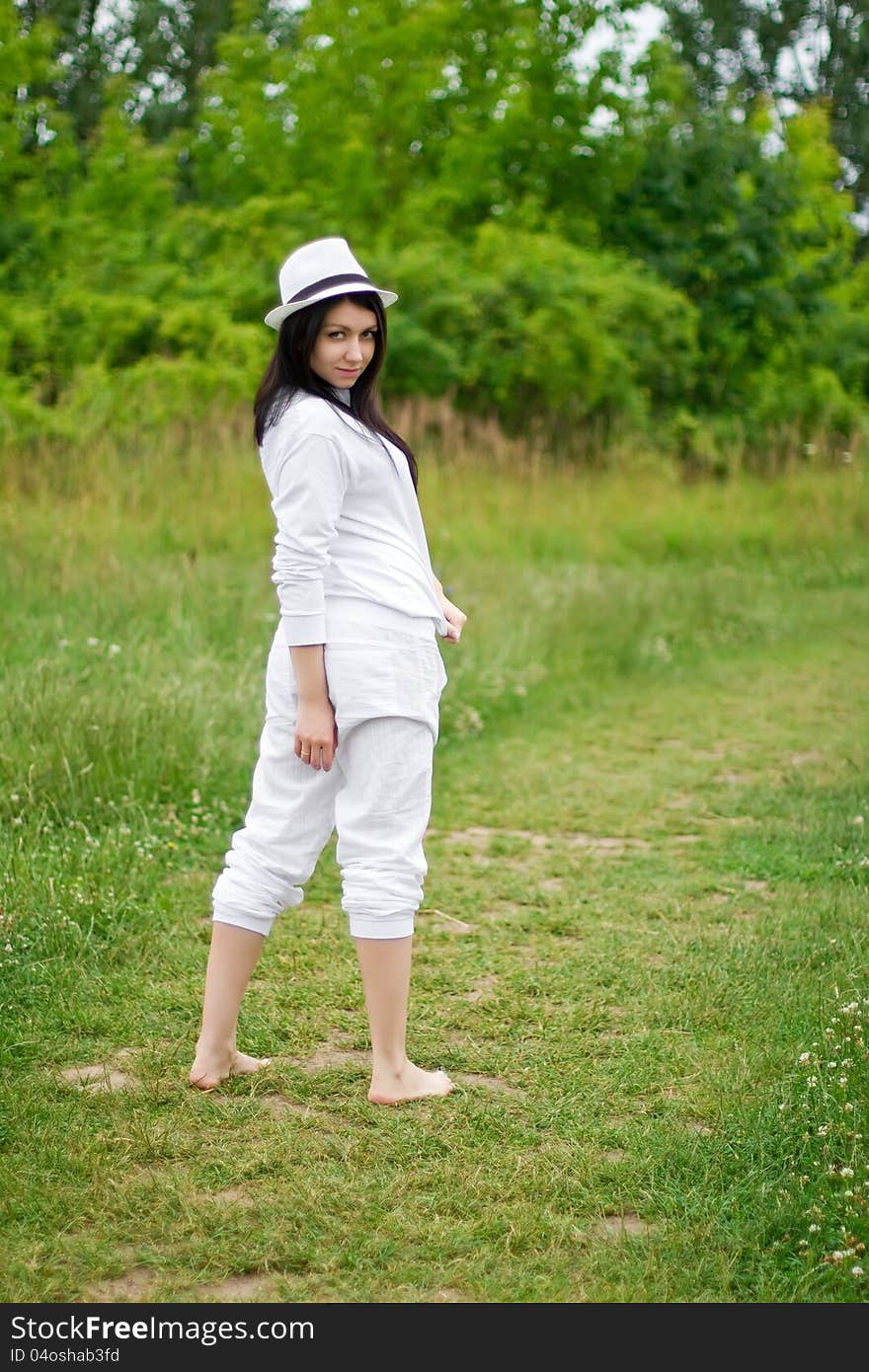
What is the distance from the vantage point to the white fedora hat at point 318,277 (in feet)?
10.3

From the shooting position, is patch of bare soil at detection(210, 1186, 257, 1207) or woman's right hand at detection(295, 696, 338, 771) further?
woman's right hand at detection(295, 696, 338, 771)

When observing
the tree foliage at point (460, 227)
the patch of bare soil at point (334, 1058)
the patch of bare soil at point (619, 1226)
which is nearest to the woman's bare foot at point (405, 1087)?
the patch of bare soil at point (334, 1058)

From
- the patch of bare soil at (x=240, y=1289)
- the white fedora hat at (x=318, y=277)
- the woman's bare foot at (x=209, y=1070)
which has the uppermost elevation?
the white fedora hat at (x=318, y=277)

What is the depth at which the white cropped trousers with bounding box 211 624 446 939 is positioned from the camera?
3176mm

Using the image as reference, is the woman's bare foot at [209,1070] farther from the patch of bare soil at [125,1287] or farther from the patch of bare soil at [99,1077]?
the patch of bare soil at [125,1287]

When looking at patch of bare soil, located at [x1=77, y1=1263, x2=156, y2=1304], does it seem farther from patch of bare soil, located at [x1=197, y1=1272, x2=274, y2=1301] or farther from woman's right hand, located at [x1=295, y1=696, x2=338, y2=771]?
woman's right hand, located at [x1=295, y1=696, x2=338, y2=771]

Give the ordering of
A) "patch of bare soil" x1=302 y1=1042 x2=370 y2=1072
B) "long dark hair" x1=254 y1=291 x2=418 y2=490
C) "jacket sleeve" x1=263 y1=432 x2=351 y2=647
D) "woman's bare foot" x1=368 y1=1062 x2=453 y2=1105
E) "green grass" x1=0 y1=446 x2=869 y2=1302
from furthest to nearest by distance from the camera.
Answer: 1. "patch of bare soil" x1=302 y1=1042 x2=370 y2=1072
2. "woman's bare foot" x1=368 y1=1062 x2=453 y2=1105
3. "long dark hair" x1=254 y1=291 x2=418 y2=490
4. "jacket sleeve" x1=263 y1=432 x2=351 y2=647
5. "green grass" x1=0 y1=446 x2=869 y2=1302

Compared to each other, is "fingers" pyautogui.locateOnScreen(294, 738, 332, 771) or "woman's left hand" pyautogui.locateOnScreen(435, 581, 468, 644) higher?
"woman's left hand" pyautogui.locateOnScreen(435, 581, 468, 644)

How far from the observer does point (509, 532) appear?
11.1 m

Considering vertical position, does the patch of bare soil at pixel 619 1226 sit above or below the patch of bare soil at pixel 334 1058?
above

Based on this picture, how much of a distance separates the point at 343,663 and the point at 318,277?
849 mm

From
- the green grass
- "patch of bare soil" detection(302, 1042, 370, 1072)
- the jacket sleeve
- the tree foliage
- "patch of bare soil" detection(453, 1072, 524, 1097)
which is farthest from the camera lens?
the tree foliage

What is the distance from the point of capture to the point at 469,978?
416cm

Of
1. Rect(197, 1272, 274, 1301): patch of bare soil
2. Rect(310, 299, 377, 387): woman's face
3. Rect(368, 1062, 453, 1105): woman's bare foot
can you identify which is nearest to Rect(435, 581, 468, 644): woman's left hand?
Rect(310, 299, 377, 387): woman's face
